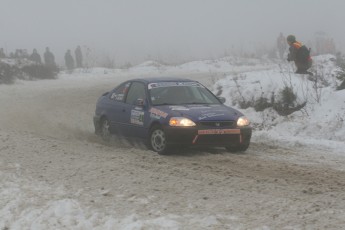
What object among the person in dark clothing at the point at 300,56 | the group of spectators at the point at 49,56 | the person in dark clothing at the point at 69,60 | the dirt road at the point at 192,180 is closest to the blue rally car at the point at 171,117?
the dirt road at the point at 192,180

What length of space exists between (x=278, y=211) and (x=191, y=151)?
3724mm

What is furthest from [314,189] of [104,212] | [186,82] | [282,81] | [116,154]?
[282,81]

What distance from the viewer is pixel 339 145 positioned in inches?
361

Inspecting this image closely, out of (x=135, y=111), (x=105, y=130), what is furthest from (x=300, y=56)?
(x=135, y=111)

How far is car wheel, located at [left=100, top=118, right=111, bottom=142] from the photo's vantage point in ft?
33.2

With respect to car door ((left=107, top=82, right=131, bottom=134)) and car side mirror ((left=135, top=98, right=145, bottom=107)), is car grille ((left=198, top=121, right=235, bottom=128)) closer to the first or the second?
car side mirror ((left=135, top=98, right=145, bottom=107))

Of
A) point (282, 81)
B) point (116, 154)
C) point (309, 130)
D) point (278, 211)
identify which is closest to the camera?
point (278, 211)

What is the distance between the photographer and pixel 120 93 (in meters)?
10.1

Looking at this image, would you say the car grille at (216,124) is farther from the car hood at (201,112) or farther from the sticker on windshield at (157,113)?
the sticker on windshield at (157,113)

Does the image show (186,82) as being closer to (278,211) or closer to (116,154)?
(116,154)

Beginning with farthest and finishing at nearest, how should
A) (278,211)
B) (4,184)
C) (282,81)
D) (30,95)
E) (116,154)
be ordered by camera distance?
(30,95), (282,81), (116,154), (4,184), (278,211)

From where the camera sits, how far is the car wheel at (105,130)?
10117mm

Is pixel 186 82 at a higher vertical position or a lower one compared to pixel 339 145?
higher

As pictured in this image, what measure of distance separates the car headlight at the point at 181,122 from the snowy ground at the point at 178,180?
1.75 feet
